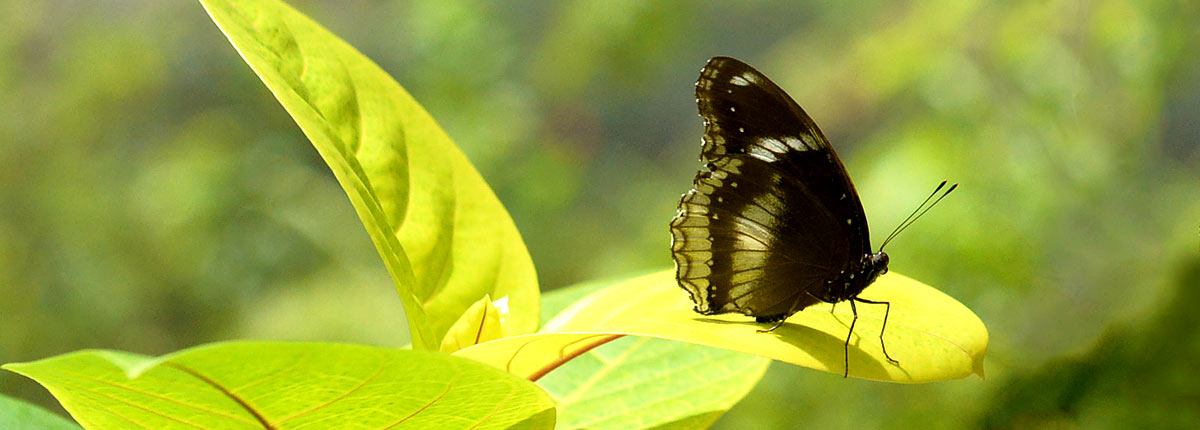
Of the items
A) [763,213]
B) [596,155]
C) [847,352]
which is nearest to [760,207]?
[763,213]

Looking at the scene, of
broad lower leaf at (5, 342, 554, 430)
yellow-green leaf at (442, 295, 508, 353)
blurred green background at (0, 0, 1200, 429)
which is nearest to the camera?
broad lower leaf at (5, 342, 554, 430)

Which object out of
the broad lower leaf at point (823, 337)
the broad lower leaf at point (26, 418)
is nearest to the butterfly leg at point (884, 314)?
the broad lower leaf at point (823, 337)

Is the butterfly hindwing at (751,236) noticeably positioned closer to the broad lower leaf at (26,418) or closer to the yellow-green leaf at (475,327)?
the yellow-green leaf at (475,327)

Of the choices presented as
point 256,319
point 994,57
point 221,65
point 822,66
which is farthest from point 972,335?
point 221,65

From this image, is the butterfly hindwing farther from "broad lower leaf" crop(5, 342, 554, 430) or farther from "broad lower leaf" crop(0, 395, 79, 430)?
"broad lower leaf" crop(0, 395, 79, 430)

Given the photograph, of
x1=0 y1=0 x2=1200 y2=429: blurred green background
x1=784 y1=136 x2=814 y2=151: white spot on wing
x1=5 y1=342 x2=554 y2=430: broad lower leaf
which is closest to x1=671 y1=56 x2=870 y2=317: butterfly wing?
x1=784 y1=136 x2=814 y2=151: white spot on wing

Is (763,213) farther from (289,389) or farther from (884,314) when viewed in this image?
(289,389)

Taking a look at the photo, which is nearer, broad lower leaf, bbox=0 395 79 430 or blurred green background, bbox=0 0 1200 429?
broad lower leaf, bbox=0 395 79 430
